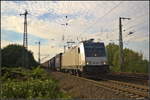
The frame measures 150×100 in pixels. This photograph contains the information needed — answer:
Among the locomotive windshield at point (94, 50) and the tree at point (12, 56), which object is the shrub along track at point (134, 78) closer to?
the locomotive windshield at point (94, 50)

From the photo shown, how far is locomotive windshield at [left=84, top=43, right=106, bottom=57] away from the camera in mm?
23539

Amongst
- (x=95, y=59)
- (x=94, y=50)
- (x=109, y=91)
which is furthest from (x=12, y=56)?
(x=109, y=91)

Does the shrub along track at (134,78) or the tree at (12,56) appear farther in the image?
the tree at (12,56)

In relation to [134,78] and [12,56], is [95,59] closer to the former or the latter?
[134,78]

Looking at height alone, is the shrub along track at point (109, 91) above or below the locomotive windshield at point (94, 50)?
below

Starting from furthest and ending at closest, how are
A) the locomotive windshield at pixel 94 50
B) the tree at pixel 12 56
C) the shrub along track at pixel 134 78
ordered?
1. the tree at pixel 12 56
2. the locomotive windshield at pixel 94 50
3. the shrub along track at pixel 134 78

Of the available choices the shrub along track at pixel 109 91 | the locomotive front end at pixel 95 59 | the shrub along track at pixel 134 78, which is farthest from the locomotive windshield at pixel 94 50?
the shrub along track at pixel 109 91

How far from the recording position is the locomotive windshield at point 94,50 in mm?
23539

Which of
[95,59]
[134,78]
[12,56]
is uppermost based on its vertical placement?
[12,56]

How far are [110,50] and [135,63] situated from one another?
1897 centimetres

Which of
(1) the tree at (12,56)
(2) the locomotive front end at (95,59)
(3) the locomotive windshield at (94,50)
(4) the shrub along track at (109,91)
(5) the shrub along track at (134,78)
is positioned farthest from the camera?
(1) the tree at (12,56)

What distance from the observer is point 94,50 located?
23.9m

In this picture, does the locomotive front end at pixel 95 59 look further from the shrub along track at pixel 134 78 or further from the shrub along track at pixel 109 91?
the shrub along track at pixel 109 91

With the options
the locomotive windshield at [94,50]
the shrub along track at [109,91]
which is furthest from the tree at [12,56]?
the shrub along track at [109,91]
